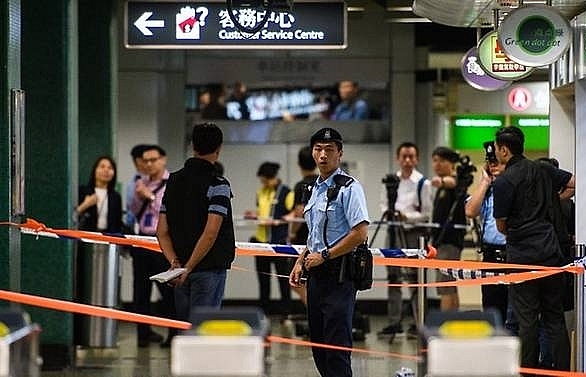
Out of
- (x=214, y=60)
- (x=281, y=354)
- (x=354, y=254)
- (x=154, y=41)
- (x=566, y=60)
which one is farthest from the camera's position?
(x=214, y=60)

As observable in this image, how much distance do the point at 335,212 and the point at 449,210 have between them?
16.7 feet

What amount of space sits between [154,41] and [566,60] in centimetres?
308

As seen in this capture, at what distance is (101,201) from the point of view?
490 inches

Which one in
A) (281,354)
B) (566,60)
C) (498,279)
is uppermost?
(566,60)

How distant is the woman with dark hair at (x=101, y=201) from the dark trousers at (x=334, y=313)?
4.54m

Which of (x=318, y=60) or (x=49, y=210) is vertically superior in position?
(x=318, y=60)

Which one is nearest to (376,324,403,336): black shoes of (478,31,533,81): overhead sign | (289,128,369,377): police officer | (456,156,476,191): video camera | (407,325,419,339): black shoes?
(407,325,419,339): black shoes

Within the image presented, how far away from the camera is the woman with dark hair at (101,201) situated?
12.4 metres

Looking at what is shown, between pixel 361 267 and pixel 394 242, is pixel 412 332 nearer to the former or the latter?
pixel 394 242

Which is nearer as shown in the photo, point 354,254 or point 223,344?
point 223,344

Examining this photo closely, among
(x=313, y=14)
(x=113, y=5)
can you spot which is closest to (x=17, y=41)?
(x=313, y=14)

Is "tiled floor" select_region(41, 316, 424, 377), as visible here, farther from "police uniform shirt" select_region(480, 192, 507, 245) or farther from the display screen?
the display screen

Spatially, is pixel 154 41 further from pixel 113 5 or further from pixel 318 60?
pixel 318 60

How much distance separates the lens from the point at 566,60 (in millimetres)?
10086
